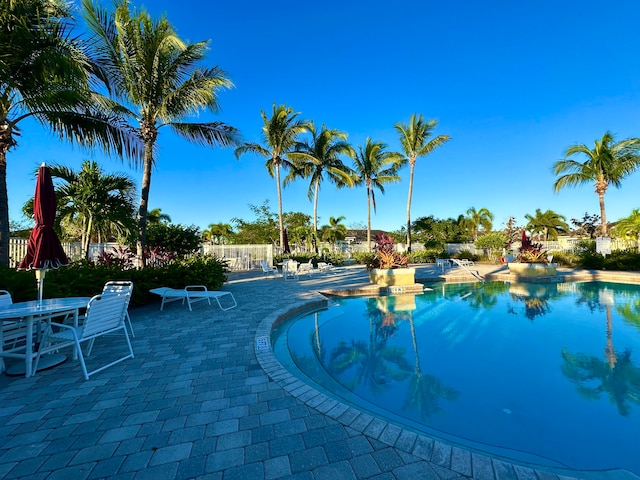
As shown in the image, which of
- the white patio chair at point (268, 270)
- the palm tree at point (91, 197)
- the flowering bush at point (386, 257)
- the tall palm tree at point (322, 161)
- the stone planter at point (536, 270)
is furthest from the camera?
the tall palm tree at point (322, 161)

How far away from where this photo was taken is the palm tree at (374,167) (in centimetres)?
2300

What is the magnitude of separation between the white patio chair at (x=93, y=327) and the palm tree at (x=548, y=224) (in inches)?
1630

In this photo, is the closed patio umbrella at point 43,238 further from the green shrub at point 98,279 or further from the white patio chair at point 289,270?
the white patio chair at point 289,270

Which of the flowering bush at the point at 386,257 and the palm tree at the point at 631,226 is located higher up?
the palm tree at the point at 631,226

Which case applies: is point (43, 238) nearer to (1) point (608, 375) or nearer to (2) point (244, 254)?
(1) point (608, 375)

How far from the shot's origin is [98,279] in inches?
237

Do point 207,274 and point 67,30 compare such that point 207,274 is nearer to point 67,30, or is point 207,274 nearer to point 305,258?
point 67,30

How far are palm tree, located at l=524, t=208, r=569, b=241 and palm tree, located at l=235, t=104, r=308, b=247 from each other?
101 feet

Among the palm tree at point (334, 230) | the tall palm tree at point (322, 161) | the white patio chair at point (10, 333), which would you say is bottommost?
the white patio chair at point (10, 333)

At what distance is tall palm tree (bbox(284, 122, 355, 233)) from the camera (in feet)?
68.3

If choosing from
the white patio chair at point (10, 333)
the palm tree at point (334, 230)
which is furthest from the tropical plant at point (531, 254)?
the palm tree at point (334, 230)

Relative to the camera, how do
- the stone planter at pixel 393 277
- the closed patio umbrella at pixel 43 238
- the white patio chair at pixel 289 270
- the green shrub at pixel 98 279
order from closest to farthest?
the closed patio umbrella at pixel 43 238 < the green shrub at pixel 98 279 < the stone planter at pixel 393 277 < the white patio chair at pixel 289 270

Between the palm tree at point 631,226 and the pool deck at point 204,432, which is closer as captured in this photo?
the pool deck at point 204,432

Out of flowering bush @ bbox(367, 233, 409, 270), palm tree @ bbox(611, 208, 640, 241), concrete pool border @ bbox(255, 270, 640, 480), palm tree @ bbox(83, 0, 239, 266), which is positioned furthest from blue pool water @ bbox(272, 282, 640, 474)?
palm tree @ bbox(611, 208, 640, 241)
